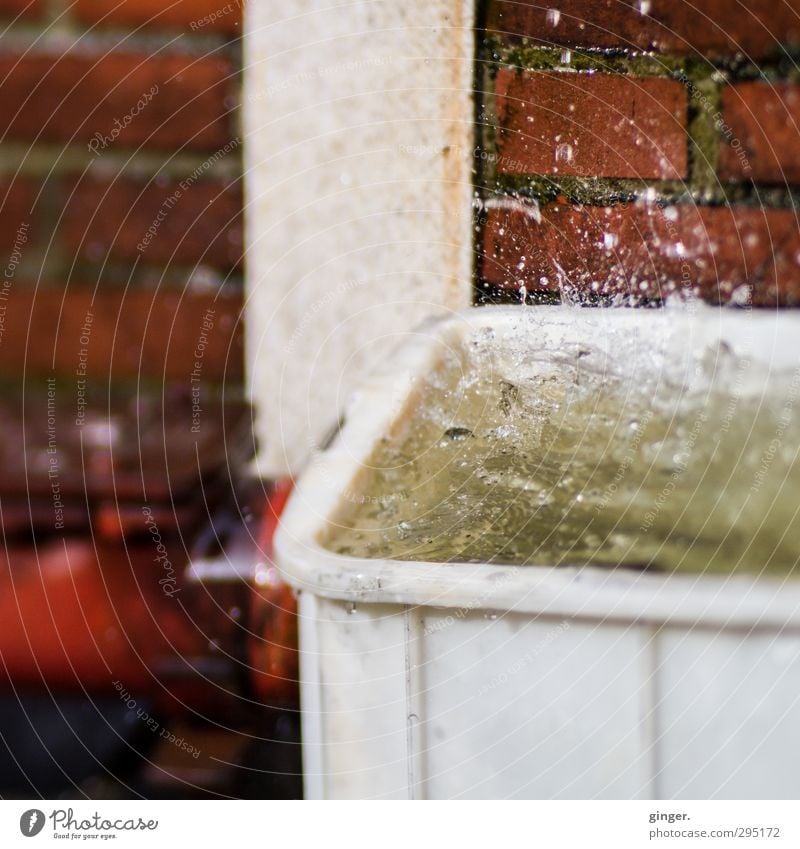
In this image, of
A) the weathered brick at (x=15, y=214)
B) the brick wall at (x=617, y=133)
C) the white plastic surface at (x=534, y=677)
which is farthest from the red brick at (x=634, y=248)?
the weathered brick at (x=15, y=214)

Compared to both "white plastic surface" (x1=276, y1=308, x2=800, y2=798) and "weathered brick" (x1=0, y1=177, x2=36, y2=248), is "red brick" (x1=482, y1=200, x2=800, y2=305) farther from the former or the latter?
"weathered brick" (x1=0, y1=177, x2=36, y2=248)

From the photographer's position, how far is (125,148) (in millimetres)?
399

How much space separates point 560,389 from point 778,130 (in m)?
0.17

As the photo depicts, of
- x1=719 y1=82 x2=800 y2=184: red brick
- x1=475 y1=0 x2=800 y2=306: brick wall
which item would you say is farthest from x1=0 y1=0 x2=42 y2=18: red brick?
x1=719 y1=82 x2=800 y2=184: red brick

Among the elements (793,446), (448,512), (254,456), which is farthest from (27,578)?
(793,446)

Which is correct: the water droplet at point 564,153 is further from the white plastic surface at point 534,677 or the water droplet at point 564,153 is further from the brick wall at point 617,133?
the white plastic surface at point 534,677

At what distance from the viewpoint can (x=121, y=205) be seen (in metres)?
0.40

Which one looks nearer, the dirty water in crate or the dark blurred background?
the dirty water in crate

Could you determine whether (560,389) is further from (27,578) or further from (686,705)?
(27,578)

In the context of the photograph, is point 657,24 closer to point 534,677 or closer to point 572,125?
point 572,125

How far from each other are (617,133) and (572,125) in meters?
0.02

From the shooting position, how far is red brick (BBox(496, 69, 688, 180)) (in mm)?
315

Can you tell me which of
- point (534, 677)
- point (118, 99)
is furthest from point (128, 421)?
point (534, 677)
